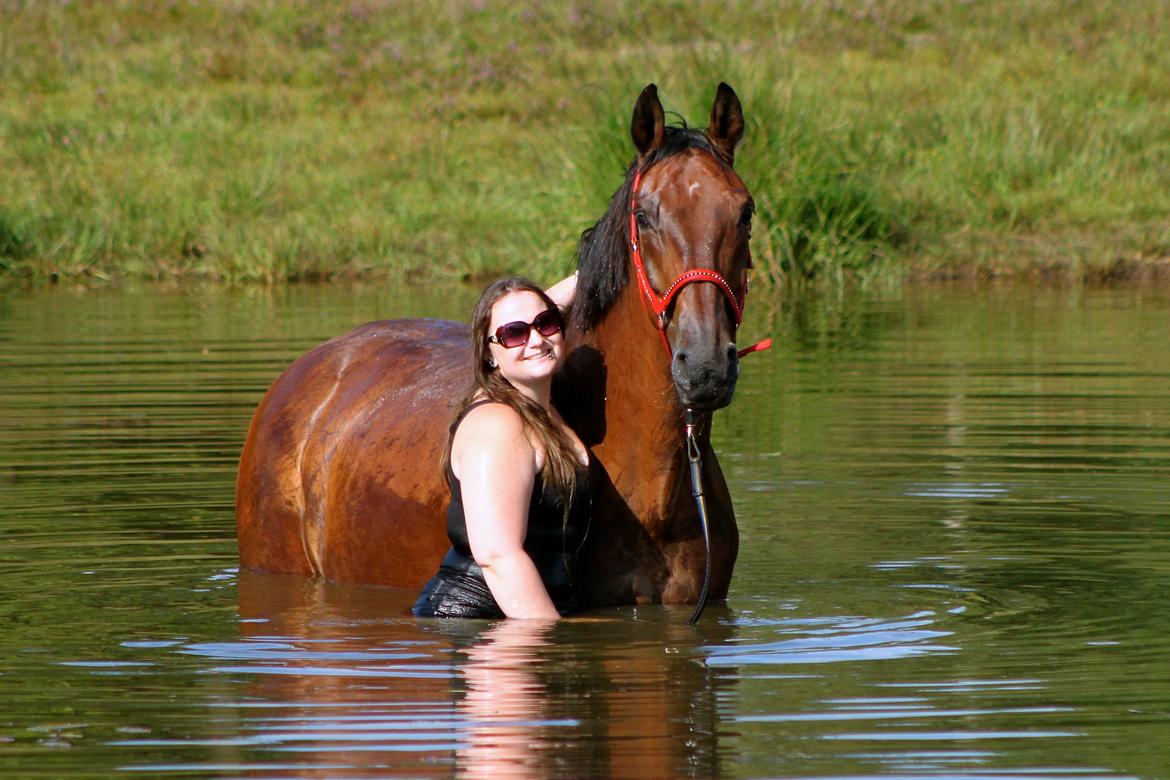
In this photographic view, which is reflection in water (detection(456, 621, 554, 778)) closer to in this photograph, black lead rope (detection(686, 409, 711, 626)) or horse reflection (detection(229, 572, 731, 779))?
horse reflection (detection(229, 572, 731, 779))

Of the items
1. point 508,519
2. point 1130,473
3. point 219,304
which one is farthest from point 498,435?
point 219,304

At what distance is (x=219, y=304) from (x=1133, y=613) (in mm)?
12412

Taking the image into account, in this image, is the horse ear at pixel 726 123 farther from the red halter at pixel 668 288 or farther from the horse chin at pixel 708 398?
the horse chin at pixel 708 398

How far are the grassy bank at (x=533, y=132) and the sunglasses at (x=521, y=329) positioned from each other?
34.8 ft

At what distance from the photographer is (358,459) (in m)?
6.57

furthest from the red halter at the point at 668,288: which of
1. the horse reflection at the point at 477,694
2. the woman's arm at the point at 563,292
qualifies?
the horse reflection at the point at 477,694

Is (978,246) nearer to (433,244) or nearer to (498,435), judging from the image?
→ (433,244)

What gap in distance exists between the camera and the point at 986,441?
996 cm

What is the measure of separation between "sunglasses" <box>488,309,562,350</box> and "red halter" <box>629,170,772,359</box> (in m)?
0.27

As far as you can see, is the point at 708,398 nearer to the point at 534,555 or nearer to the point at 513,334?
the point at 513,334

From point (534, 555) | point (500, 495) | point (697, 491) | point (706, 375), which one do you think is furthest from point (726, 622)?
point (706, 375)

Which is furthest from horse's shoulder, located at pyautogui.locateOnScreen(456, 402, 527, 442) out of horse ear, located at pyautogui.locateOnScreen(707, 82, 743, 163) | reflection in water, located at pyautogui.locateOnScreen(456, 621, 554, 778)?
horse ear, located at pyautogui.locateOnScreen(707, 82, 743, 163)

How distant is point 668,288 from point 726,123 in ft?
2.15

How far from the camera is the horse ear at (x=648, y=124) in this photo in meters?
5.52
